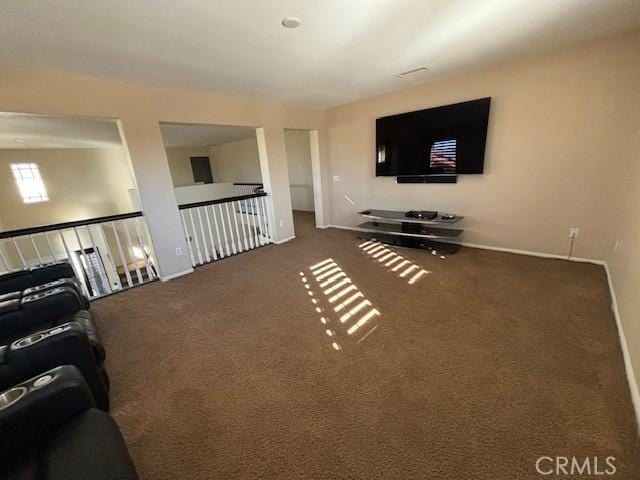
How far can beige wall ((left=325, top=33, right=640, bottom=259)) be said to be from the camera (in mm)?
2613

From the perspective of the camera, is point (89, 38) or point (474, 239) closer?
point (89, 38)

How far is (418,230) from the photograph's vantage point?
3893 mm

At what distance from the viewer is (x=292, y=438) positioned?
51.3 inches

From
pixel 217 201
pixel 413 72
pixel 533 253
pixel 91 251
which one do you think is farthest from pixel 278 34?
pixel 91 251

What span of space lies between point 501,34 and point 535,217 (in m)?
2.16

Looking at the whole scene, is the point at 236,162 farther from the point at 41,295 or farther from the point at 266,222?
the point at 41,295

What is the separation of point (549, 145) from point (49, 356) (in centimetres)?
479

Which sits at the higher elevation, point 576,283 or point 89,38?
point 89,38

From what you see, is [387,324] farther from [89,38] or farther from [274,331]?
[89,38]

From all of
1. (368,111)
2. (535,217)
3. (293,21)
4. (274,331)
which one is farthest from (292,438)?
(368,111)

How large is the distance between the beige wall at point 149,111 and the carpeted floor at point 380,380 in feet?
3.28

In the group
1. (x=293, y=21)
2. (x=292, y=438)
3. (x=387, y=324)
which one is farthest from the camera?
(x=387, y=324)

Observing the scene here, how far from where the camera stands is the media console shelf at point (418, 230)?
3.68 m

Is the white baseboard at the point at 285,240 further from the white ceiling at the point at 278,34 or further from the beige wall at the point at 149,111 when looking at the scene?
the white ceiling at the point at 278,34
